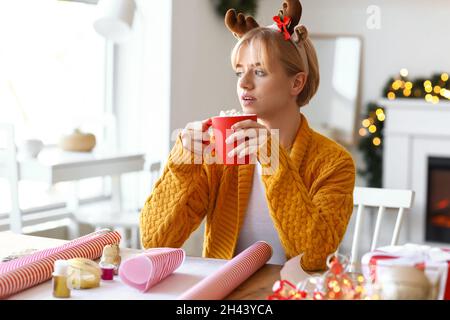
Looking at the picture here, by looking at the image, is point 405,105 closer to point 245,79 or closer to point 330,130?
point 330,130

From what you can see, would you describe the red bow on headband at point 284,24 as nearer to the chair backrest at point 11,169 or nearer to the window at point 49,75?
the chair backrest at point 11,169

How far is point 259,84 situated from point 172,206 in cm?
34

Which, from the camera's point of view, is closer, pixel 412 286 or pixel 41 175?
pixel 412 286

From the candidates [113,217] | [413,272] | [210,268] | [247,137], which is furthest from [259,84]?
[113,217]

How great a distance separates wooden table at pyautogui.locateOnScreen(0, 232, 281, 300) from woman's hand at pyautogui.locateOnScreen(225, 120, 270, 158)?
0.22 meters

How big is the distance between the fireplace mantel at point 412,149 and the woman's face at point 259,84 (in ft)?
9.07

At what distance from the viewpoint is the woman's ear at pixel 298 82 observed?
1646mm

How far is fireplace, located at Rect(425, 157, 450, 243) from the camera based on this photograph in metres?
4.29

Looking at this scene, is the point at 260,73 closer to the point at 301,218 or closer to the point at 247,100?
the point at 247,100

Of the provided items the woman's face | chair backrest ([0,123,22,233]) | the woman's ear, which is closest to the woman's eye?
the woman's face

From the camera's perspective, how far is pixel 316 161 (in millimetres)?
1650

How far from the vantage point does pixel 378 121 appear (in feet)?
14.4
